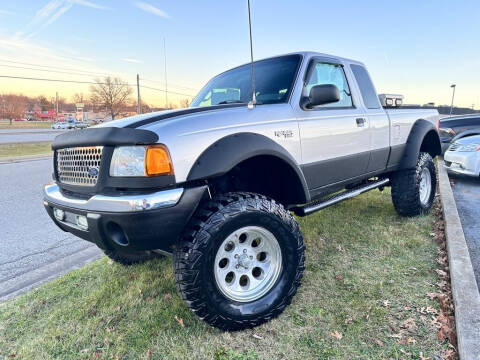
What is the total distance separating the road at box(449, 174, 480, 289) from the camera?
3619 mm

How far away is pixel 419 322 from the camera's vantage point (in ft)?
7.72

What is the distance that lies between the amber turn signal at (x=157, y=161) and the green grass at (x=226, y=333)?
3.85 ft

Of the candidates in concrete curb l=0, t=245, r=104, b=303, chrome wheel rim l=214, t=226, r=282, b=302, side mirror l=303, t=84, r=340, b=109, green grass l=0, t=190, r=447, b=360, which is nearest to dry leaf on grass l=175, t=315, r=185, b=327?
green grass l=0, t=190, r=447, b=360

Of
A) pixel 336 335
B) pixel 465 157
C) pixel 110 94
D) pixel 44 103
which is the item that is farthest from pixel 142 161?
pixel 44 103

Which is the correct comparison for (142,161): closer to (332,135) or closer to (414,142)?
(332,135)

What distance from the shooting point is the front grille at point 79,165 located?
2.16m

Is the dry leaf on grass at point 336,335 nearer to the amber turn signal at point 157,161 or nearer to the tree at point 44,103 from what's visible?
the amber turn signal at point 157,161

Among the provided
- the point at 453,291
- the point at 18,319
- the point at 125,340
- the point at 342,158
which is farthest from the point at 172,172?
the point at 453,291

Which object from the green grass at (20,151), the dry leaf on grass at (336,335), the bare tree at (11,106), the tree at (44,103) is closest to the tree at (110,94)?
the bare tree at (11,106)

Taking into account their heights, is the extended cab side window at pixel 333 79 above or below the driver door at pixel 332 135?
above

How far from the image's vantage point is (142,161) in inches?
78.6

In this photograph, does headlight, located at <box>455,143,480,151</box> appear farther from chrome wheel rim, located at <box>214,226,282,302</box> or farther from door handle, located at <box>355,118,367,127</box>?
chrome wheel rim, located at <box>214,226,282,302</box>

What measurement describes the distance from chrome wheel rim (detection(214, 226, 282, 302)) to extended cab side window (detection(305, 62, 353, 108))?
1506mm

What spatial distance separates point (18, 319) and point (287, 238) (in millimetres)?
2168
